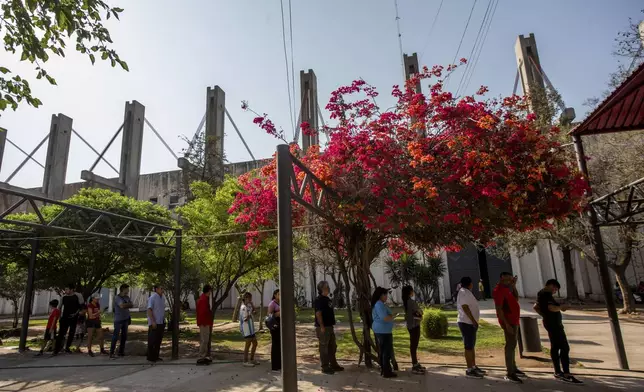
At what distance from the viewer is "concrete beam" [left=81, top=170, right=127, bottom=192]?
26.0m

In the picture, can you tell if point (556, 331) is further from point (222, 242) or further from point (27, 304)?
point (27, 304)

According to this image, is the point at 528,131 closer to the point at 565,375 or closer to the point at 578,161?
the point at 578,161

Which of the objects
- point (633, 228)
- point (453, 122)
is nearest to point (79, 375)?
point (453, 122)

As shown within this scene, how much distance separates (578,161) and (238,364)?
8.15 m

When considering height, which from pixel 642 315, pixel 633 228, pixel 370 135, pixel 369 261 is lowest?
pixel 642 315

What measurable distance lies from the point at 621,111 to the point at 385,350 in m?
5.95

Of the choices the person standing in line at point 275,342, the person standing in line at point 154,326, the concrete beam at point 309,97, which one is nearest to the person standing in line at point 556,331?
the person standing in line at point 275,342

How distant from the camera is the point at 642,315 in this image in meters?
15.6

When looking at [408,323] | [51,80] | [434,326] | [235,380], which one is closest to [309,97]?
[434,326]

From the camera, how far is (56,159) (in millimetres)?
28469

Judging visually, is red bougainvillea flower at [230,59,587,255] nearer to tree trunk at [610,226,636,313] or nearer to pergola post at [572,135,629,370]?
pergola post at [572,135,629,370]

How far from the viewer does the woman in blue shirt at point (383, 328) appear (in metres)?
6.59

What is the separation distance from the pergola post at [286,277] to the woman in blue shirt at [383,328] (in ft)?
6.85

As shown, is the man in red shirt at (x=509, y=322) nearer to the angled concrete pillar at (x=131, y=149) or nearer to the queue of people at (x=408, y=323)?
A: the queue of people at (x=408, y=323)
